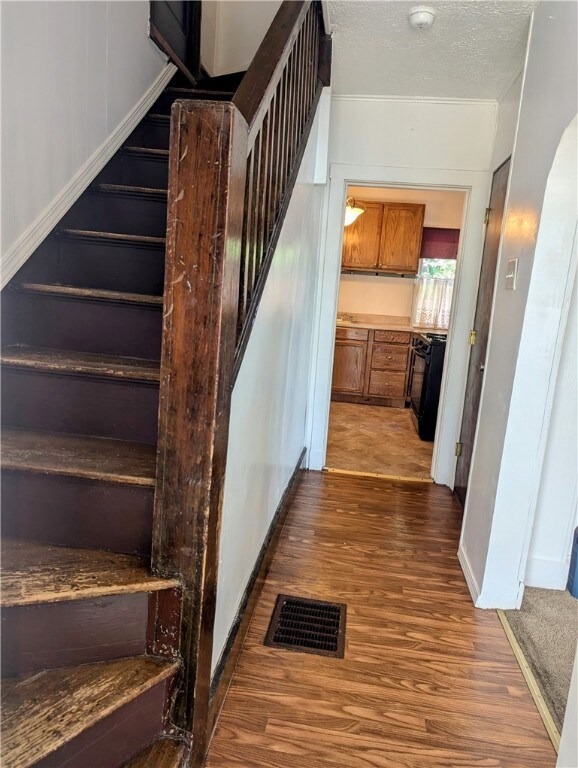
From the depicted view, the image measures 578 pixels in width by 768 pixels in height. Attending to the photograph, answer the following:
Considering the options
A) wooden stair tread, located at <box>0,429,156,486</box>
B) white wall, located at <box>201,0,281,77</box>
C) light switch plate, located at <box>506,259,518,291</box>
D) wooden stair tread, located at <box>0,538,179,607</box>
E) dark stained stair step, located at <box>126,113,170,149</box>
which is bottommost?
wooden stair tread, located at <box>0,538,179,607</box>

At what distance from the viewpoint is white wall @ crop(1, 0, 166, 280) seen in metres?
1.55

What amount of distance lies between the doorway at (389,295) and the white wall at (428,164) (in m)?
1.79

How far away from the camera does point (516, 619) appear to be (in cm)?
215

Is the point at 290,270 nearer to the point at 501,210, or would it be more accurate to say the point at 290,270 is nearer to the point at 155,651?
the point at 501,210

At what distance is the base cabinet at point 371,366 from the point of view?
594 cm

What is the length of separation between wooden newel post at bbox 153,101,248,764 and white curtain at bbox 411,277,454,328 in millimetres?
5530

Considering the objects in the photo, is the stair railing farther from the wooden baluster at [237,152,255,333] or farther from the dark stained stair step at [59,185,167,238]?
the dark stained stair step at [59,185,167,238]

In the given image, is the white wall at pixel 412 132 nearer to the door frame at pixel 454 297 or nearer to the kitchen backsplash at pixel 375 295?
the door frame at pixel 454 297

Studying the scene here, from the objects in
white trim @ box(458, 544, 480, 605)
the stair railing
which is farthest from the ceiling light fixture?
white trim @ box(458, 544, 480, 605)

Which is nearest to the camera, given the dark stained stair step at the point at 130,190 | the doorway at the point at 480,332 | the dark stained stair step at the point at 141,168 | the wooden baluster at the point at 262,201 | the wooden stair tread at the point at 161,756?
the wooden stair tread at the point at 161,756

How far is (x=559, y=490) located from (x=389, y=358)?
3773 mm

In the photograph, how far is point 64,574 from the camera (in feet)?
3.84

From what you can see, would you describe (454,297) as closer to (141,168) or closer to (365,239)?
(141,168)

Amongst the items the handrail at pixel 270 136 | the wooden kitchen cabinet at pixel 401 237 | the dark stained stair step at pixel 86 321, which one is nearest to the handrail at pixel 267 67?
the handrail at pixel 270 136
